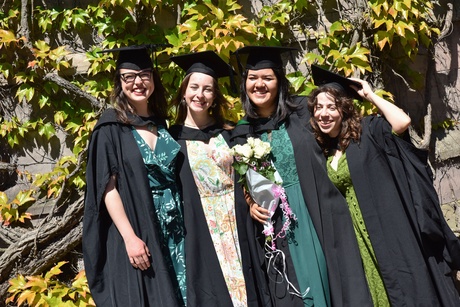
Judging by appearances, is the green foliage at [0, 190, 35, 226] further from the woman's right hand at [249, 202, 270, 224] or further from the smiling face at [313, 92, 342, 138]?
the smiling face at [313, 92, 342, 138]

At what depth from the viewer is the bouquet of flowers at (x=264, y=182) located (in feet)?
12.1

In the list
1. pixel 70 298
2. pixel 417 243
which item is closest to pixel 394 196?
pixel 417 243

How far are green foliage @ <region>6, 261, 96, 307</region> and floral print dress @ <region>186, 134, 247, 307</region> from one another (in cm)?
152

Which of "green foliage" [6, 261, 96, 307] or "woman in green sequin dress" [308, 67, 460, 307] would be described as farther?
"green foliage" [6, 261, 96, 307]

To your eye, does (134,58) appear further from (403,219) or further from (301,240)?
(403,219)

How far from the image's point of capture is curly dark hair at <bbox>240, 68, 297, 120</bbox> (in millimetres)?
3889

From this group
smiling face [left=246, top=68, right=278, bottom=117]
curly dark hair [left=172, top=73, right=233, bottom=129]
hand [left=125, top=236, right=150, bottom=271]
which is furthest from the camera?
curly dark hair [left=172, top=73, right=233, bottom=129]

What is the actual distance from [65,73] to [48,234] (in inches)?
53.1

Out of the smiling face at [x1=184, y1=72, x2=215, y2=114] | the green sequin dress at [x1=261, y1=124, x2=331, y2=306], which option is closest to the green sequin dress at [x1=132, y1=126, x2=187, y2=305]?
the smiling face at [x1=184, y1=72, x2=215, y2=114]

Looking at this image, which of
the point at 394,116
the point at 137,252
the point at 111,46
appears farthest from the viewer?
the point at 111,46

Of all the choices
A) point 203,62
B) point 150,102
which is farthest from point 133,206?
point 203,62

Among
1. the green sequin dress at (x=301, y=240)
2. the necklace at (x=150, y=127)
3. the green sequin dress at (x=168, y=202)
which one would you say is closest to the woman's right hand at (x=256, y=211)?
the green sequin dress at (x=301, y=240)

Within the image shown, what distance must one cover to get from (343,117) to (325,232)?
69 cm

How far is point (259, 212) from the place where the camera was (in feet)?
12.3
